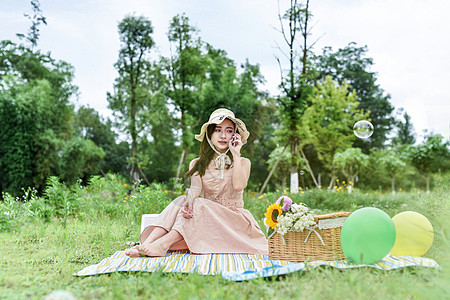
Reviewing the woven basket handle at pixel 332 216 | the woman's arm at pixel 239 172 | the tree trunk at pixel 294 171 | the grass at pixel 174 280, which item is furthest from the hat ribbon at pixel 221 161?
the tree trunk at pixel 294 171

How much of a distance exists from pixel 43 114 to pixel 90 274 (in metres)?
17.1

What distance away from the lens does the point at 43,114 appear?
17906mm

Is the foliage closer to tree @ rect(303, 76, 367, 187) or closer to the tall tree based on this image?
the tall tree

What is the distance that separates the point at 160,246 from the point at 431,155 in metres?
16.6

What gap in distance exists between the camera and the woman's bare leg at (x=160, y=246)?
11.9 feet

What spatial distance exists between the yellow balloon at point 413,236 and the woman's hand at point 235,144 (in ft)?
5.82

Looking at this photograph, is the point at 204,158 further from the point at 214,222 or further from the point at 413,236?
the point at 413,236

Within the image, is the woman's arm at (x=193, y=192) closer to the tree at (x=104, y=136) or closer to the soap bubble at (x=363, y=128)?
the soap bubble at (x=363, y=128)

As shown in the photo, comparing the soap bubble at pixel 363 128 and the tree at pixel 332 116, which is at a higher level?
the tree at pixel 332 116

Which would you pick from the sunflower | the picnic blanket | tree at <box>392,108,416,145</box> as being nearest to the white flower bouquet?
the sunflower

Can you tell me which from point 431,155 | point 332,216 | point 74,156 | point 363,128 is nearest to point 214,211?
point 332,216

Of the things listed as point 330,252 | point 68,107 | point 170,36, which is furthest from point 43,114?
point 330,252

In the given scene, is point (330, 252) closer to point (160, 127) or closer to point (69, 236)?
point (69, 236)

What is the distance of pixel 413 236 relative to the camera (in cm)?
342
